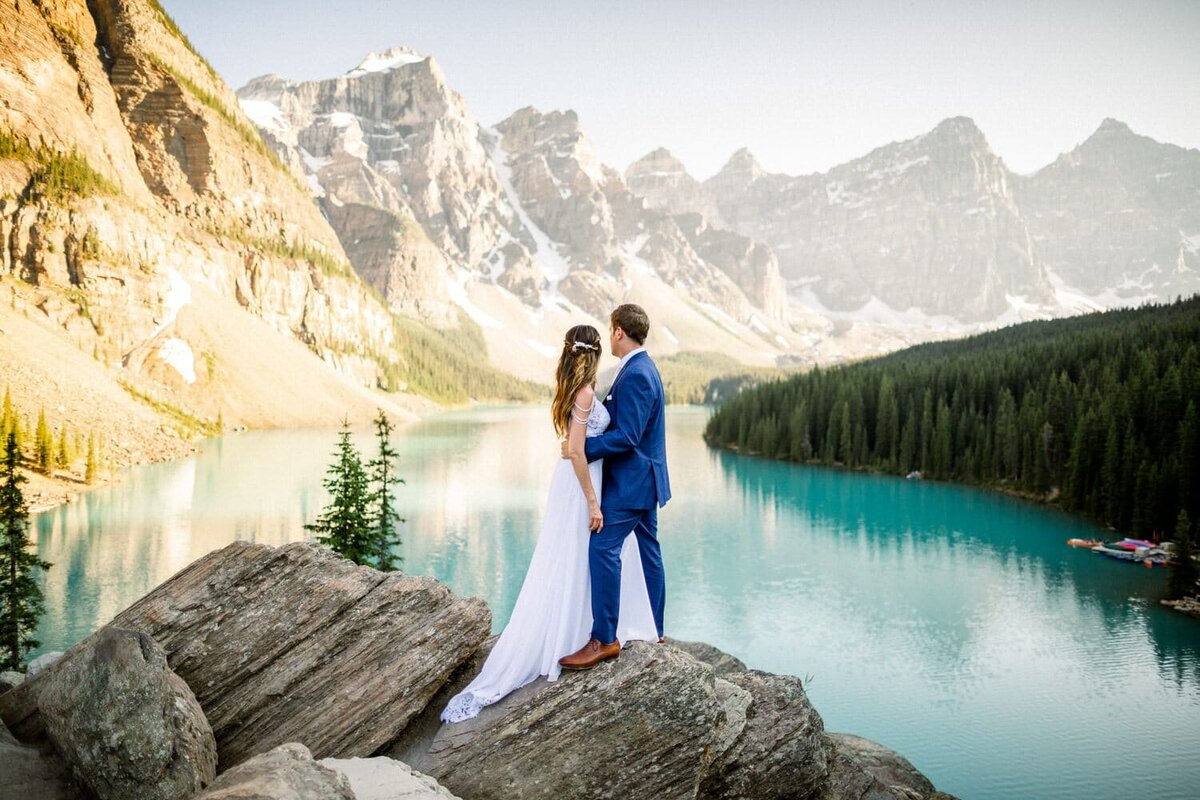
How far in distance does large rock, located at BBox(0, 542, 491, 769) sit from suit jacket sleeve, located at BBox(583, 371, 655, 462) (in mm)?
2645

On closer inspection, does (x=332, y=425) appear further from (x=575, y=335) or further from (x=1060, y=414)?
(x=575, y=335)

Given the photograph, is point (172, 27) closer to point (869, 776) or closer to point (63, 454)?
point (63, 454)

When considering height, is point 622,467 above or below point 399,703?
above

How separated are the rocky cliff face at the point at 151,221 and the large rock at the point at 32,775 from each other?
252 feet

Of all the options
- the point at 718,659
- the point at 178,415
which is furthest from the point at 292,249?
the point at 718,659

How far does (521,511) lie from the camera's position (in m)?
46.8

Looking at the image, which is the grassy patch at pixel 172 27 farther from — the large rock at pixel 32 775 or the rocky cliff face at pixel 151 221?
the large rock at pixel 32 775

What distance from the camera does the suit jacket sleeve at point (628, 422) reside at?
7293 mm

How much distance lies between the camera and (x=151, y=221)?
93.4m

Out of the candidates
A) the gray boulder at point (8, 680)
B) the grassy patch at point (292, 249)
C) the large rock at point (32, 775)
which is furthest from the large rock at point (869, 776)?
the grassy patch at point (292, 249)

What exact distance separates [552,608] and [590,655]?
0.58m

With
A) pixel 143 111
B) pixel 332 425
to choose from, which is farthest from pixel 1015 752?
pixel 143 111

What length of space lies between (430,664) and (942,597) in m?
30.0

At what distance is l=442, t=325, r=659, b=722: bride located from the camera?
7.34 metres
